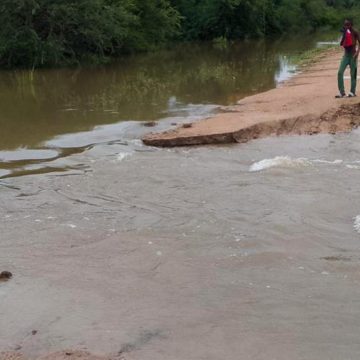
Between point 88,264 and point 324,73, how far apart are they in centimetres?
1565

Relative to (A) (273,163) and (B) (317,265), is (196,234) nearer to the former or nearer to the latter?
(B) (317,265)

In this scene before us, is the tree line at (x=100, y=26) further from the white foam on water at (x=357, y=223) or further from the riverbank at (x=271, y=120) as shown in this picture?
the white foam on water at (x=357, y=223)

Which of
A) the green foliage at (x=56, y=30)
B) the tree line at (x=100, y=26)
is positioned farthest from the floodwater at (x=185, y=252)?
the tree line at (x=100, y=26)

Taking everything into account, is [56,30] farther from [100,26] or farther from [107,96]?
[107,96]

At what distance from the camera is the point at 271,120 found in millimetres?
10953

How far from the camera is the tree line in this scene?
80.4 ft

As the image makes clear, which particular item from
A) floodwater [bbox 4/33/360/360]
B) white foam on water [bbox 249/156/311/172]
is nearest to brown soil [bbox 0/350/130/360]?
floodwater [bbox 4/33/360/360]

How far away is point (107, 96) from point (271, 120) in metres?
6.67

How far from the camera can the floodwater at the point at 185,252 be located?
3.90m

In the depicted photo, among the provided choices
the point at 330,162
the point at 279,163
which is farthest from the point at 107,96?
the point at 330,162

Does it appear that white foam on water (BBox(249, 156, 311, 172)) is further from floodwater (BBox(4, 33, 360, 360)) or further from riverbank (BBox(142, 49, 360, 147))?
riverbank (BBox(142, 49, 360, 147))

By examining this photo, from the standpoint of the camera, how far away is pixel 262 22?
183ft

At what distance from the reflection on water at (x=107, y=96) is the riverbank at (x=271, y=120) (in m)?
0.99

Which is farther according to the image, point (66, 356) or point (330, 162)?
point (330, 162)
